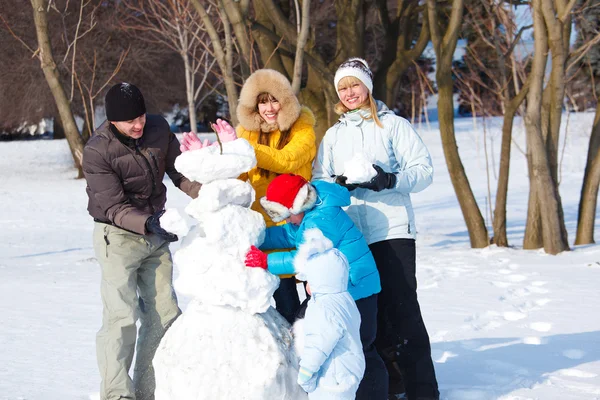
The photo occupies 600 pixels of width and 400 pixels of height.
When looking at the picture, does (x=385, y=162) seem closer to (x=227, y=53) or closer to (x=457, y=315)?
(x=457, y=315)

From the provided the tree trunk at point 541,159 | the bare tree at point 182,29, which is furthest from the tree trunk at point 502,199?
the bare tree at point 182,29

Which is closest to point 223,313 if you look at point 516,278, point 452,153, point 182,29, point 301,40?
point 516,278

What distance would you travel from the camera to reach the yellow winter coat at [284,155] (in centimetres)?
361

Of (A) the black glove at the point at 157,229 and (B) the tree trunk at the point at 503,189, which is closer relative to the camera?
(A) the black glove at the point at 157,229

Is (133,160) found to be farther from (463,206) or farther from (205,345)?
(463,206)

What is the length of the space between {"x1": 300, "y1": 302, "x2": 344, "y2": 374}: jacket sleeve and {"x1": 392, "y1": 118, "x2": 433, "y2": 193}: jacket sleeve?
859 mm

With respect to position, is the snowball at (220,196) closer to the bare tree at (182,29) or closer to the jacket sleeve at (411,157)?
the jacket sleeve at (411,157)

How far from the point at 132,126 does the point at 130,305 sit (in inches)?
35.3

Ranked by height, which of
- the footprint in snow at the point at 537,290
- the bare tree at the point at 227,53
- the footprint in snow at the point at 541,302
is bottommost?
the footprint in snow at the point at 537,290

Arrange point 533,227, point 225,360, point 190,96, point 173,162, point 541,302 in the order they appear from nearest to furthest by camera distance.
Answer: point 225,360
point 173,162
point 541,302
point 533,227
point 190,96

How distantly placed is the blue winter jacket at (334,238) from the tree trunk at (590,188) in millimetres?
6495

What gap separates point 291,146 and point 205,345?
117 centimetres

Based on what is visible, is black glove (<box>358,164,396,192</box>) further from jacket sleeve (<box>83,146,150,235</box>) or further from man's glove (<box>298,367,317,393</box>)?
jacket sleeve (<box>83,146,150,235</box>)

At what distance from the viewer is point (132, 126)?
360 cm
